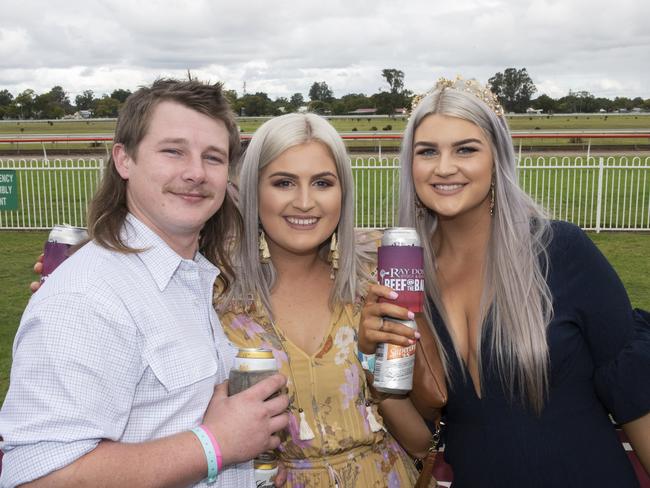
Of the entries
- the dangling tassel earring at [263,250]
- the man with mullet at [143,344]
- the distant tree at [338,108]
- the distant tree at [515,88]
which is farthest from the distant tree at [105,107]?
the man with mullet at [143,344]

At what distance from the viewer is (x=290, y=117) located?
2.64 meters

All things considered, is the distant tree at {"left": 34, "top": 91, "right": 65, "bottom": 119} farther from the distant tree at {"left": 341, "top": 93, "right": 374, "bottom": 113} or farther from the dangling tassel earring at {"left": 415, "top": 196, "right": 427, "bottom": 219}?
the dangling tassel earring at {"left": 415, "top": 196, "right": 427, "bottom": 219}

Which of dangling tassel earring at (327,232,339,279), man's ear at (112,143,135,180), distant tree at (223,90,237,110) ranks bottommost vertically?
dangling tassel earring at (327,232,339,279)

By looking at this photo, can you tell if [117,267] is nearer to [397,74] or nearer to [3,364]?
[3,364]

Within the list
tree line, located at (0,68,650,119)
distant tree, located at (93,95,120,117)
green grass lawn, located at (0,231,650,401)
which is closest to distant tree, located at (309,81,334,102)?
tree line, located at (0,68,650,119)

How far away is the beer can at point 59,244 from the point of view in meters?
2.41

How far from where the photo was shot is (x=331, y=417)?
2412 mm

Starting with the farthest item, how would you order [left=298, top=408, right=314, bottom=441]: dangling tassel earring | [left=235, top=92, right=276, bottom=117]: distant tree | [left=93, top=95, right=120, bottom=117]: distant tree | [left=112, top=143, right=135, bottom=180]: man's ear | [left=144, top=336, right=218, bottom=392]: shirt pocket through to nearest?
[left=93, top=95, right=120, bottom=117]: distant tree < [left=235, top=92, right=276, bottom=117]: distant tree < [left=298, top=408, right=314, bottom=441]: dangling tassel earring < [left=112, top=143, right=135, bottom=180]: man's ear < [left=144, top=336, right=218, bottom=392]: shirt pocket

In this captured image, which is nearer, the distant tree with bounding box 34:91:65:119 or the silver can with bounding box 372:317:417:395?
Answer: the silver can with bounding box 372:317:417:395

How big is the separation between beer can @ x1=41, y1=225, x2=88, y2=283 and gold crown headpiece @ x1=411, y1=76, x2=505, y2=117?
148cm

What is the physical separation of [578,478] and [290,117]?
5.73 ft

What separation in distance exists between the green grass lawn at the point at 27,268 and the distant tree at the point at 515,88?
94.6 meters

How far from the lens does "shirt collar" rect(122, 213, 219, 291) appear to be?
1869mm

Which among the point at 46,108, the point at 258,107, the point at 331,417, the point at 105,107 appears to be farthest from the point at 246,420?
the point at 46,108
